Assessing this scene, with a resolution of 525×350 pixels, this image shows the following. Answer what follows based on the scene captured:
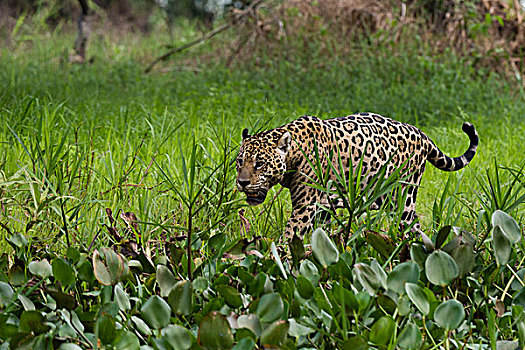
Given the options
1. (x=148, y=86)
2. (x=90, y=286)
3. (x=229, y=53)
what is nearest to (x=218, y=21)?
(x=229, y=53)

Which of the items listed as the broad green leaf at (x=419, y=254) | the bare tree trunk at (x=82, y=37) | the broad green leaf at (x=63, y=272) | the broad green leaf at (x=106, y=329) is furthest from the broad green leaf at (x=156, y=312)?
the bare tree trunk at (x=82, y=37)

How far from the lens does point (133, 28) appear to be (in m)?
16.3

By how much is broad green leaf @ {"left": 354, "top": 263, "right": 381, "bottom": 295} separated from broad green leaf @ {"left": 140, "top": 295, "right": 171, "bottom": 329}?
2.12 feet

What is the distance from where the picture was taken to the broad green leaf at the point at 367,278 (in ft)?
6.80

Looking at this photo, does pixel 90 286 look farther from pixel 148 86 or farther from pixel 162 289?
pixel 148 86

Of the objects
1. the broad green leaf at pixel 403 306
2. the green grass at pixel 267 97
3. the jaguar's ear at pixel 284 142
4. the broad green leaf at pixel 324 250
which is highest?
the jaguar's ear at pixel 284 142

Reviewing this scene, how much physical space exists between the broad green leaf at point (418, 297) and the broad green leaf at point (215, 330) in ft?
2.06

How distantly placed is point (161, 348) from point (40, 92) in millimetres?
6209

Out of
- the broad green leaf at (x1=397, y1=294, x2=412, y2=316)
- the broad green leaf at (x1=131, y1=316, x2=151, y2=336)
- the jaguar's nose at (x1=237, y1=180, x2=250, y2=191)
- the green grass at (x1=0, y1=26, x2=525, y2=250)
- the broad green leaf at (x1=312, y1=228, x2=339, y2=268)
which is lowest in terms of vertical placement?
the green grass at (x1=0, y1=26, x2=525, y2=250)

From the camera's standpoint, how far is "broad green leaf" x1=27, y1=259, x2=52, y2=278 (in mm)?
2188

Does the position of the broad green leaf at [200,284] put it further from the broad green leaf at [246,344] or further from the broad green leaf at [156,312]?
the broad green leaf at [246,344]

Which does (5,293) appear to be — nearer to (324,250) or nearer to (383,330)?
(324,250)

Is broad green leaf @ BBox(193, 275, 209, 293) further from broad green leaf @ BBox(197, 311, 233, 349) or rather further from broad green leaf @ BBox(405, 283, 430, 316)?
broad green leaf @ BBox(405, 283, 430, 316)

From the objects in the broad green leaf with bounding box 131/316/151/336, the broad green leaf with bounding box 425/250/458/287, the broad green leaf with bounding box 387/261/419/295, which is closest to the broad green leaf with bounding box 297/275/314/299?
the broad green leaf with bounding box 387/261/419/295
